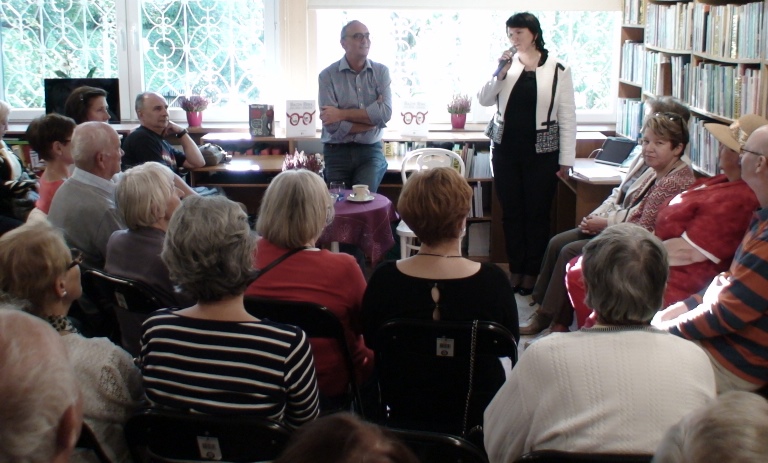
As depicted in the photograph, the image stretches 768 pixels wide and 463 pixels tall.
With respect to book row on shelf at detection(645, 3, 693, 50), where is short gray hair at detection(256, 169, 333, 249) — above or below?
below

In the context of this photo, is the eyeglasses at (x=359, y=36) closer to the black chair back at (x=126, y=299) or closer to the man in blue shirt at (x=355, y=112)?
the man in blue shirt at (x=355, y=112)

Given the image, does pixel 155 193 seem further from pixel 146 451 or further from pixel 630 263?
pixel 630 263

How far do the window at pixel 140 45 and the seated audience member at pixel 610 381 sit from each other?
477 centimetres

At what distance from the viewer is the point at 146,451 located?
1924 mm

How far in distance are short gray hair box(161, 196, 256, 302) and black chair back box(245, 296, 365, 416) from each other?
0.23m

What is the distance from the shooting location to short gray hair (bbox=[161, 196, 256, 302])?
1.98m

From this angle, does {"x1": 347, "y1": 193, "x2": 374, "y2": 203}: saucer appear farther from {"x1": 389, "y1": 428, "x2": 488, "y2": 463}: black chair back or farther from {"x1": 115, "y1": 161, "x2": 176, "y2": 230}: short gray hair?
{"x1": 389, "y1": 428, "x2": 488, "y2": 463}: black chair back

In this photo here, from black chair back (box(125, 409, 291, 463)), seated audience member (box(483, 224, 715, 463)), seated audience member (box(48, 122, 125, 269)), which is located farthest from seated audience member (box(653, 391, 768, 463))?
seated audience member (box(48, 122, 125, 269))

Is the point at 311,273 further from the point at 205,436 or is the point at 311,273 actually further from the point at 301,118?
the point at 301,118

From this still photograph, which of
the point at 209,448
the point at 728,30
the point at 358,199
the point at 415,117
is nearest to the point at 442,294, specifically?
the point at 209,448

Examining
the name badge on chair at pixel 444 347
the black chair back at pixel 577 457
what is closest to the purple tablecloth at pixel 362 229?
the name badge on chair at pixel 444 347

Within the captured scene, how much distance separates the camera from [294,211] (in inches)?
100

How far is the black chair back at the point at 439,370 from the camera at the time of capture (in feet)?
7.03

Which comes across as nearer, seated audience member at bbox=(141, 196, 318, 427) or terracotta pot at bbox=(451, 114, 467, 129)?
seated audience member at bbox=(141, 196, 318, 427)
